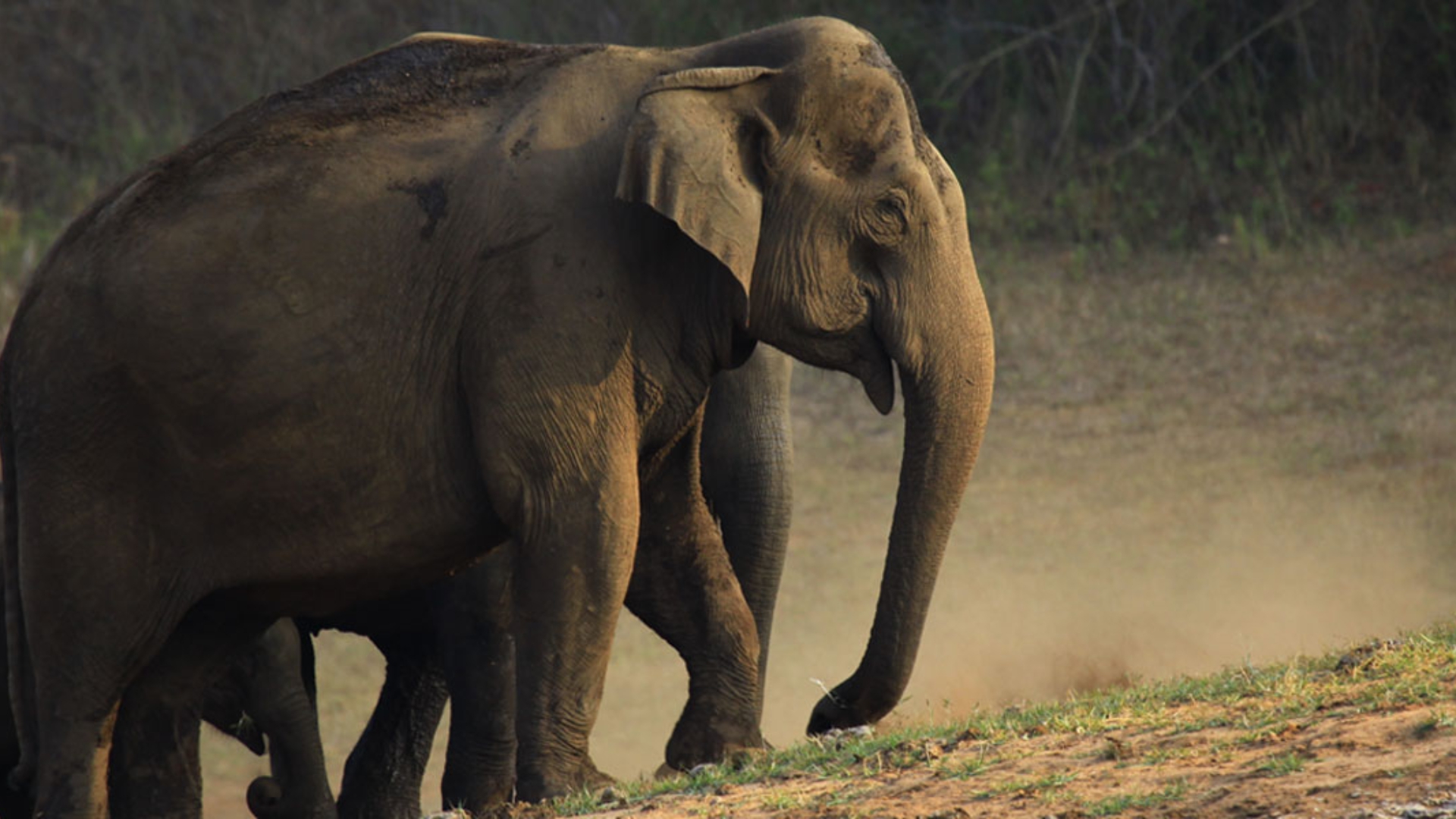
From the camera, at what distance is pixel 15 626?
732 cm

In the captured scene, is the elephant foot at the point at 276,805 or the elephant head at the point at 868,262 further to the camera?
the elephant foot at the point at 276,805

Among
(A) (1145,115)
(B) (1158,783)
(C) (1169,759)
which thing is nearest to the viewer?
(B) (1158,783)

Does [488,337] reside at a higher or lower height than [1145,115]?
lower

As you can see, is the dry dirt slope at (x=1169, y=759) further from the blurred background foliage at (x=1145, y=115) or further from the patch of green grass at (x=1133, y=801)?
the blurred background foliage at (x=1145, y=115)

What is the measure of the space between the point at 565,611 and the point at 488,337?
2.17 ft

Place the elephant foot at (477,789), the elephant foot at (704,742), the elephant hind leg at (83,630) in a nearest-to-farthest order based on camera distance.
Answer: the elephant hind leg at (83,630) → the elephant foot at (704,742) → the elephant foot at (477,789)

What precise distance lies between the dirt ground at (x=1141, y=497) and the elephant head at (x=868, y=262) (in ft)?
4.03

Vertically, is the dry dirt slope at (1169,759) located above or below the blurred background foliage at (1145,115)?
below

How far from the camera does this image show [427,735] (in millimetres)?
8391

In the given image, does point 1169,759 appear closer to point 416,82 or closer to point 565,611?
point 565,611

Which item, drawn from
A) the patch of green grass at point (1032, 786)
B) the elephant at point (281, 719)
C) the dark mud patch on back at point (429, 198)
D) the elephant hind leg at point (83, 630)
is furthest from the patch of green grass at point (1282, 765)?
the elephant at point (281, 719)

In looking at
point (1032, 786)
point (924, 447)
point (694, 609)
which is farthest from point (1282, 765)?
point (694, 609)

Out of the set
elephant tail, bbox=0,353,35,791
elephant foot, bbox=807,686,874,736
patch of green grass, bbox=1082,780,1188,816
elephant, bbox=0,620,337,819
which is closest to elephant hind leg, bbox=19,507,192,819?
elephant tail, bbox=0,353,35,791

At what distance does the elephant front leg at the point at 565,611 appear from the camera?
651cm
